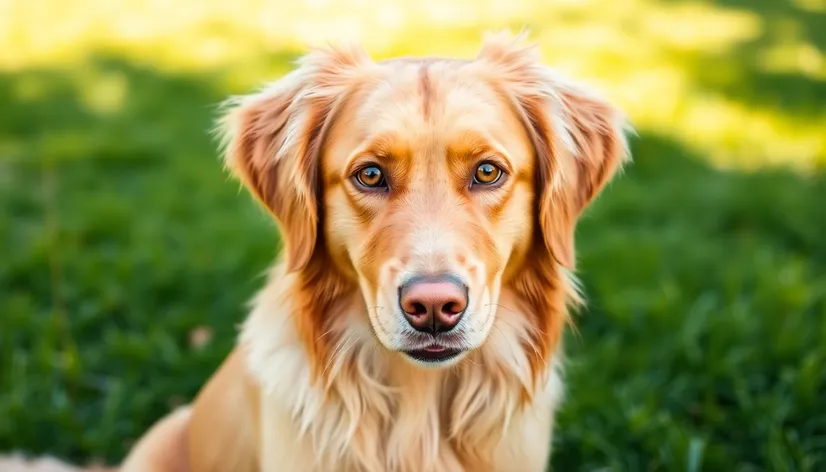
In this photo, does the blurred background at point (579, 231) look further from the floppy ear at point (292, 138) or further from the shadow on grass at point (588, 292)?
the floppy ear at point (292, 138)

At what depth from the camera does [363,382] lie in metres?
2.87

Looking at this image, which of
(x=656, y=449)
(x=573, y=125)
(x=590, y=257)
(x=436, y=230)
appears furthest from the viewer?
(x=590, y=257)

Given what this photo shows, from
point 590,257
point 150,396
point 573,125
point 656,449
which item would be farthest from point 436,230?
point 590,257

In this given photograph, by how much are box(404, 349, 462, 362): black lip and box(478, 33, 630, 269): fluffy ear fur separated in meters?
0.52

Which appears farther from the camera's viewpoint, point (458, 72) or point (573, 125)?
point (573, 125)

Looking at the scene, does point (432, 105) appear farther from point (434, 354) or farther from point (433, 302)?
point (434, 354)

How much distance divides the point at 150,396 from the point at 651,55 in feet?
18.9

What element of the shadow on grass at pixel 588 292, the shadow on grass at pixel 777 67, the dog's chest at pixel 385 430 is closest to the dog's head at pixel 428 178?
the dog's chest at pixel 385 430

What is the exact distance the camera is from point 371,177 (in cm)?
264

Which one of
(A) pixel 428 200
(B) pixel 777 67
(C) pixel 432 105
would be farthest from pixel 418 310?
(B) pixel 777 67

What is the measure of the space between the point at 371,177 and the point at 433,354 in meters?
0.57

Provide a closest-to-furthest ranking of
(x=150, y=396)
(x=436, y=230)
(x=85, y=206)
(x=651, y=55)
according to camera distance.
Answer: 1. (x=436, y=230)
2. (x=150, y=396)
3. (x=85, y=206)
4. (x=651, y=55)

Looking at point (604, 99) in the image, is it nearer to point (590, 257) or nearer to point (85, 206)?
point (590, 257)

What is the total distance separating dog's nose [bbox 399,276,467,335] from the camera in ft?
7.73
